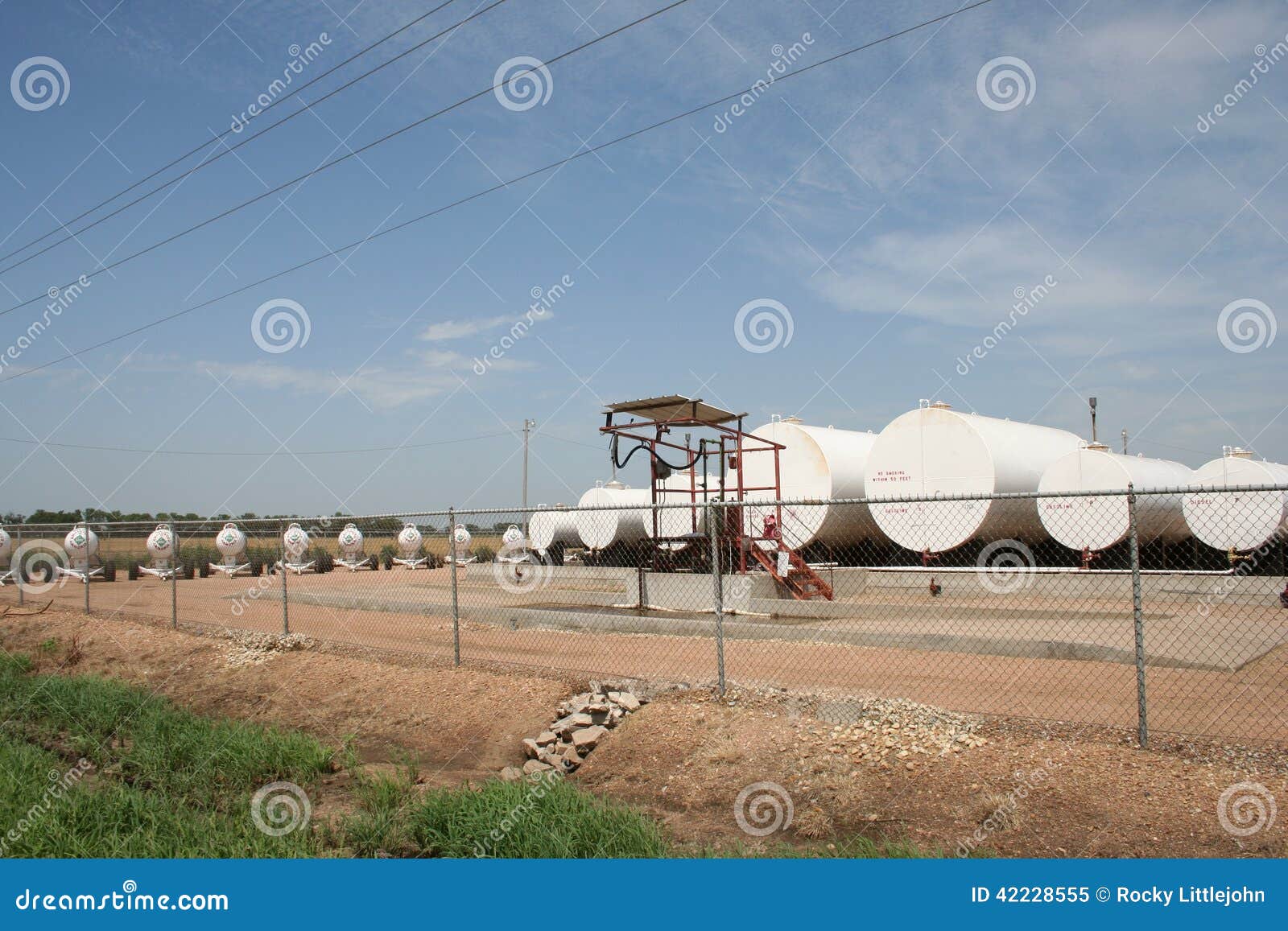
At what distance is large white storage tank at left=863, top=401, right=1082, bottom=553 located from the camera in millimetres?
18281

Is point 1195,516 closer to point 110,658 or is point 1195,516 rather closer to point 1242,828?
point 1242,828

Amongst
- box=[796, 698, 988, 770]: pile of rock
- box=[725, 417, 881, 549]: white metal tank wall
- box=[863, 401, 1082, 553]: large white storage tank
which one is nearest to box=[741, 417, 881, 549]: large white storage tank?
box=[725, 417, 881, 549]: white metal tank wall

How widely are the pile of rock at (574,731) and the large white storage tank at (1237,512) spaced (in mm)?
14235

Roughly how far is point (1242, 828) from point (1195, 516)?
16554mm

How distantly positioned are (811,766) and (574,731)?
2.10 m

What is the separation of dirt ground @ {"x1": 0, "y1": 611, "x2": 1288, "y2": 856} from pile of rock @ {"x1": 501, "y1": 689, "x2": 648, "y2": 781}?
15cm

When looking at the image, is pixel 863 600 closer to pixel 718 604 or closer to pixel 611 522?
pixel 718 604

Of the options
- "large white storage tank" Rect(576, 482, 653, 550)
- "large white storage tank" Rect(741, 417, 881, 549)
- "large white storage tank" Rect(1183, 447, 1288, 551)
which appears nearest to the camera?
"large white storage tank" Rect(1183, 447, 1288, 551)

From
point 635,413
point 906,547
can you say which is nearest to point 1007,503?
point 906,547

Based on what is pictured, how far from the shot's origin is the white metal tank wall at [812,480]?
64.4 feet

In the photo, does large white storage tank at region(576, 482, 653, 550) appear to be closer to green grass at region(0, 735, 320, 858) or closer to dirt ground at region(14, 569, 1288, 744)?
dirt ground at region(14, 569, 1288, 744)

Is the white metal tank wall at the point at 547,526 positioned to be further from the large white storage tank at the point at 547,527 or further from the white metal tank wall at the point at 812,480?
the white metal tank wall at the point at 812,480

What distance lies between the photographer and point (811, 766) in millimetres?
6152

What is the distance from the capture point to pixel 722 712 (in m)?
7.31
